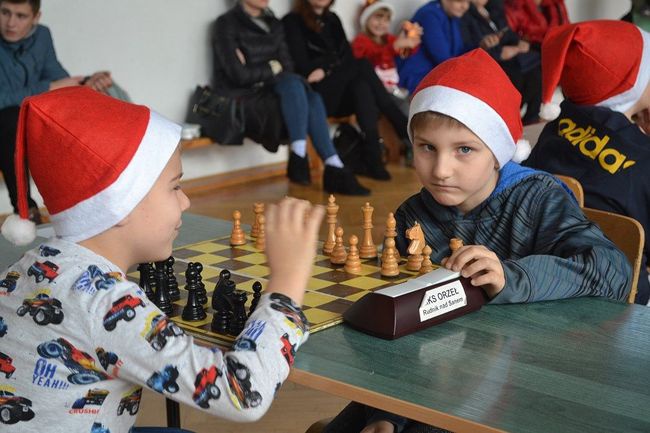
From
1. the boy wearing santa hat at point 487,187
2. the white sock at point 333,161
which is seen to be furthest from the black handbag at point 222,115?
the boy wearing santa hat at point 487,187

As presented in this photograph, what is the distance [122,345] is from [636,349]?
866 mm

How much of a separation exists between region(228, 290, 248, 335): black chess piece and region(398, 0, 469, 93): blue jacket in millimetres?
5714

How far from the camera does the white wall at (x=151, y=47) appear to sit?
5238 mm

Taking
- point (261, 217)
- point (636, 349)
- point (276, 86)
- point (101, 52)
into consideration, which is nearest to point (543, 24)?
point (276, 86)

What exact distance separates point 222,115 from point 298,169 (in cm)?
66

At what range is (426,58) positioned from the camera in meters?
7.27

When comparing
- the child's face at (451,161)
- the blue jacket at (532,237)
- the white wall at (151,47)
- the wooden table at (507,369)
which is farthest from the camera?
the white wall at (151,47)

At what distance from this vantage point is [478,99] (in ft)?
6.67

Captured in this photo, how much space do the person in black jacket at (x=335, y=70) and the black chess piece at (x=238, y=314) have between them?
481 centimetres

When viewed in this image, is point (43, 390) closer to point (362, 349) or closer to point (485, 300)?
point (362, 349)

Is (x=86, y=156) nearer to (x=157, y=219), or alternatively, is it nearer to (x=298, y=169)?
(x=157, y=219)

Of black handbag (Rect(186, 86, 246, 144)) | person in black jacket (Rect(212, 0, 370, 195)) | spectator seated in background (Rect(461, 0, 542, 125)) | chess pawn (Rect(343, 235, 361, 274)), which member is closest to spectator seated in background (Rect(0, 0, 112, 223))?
black handbag (Rect(186, 86, 246, 144))

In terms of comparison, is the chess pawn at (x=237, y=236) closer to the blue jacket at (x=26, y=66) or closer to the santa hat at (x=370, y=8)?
the blue jacket at (x=26, y=66)

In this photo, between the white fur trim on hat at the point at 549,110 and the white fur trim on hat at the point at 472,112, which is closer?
the white fur trim on hat at the point at 472,112
